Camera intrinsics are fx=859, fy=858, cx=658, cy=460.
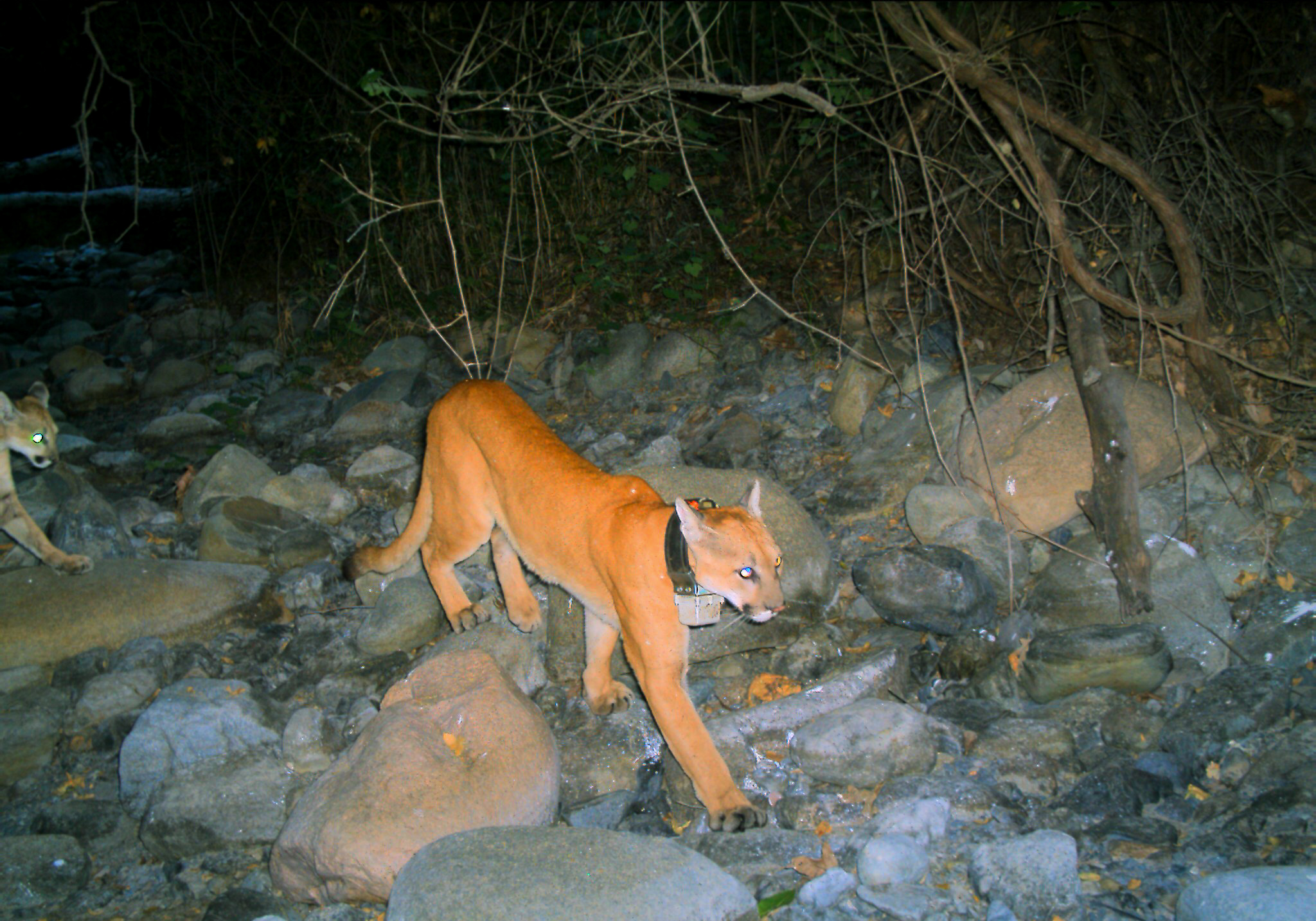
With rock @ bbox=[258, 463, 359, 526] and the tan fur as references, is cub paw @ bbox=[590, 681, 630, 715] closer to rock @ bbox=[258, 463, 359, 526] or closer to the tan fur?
rock @ bbox=[258, 463, 359, 526]

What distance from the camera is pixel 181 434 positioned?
8391 mm

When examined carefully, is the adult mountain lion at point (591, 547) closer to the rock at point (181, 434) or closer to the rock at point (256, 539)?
the rock at point (256, 539)

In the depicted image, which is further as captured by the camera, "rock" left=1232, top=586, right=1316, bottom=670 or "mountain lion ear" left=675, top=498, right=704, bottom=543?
"rock" left=1232, top=586, right=1316, bottom=670

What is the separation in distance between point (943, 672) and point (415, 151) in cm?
847

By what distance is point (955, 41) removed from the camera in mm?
4777

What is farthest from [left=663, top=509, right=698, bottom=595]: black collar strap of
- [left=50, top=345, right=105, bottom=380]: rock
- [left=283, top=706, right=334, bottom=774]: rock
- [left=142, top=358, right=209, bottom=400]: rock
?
[left=50, top=345, right=105, bottom=380]: rock

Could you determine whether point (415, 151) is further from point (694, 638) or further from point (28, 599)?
point (694, 638)

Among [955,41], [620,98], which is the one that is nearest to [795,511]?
[620,98]

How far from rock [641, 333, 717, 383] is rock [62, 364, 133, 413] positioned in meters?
6.28

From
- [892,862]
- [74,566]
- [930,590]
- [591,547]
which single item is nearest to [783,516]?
[930,590]

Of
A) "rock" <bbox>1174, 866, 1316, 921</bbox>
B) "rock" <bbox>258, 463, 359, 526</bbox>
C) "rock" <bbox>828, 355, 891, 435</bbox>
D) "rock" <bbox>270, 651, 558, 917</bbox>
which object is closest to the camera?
"rock" <bbox>1174, 866, 1316, 921</bbox>

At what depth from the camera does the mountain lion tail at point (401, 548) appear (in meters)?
5.16

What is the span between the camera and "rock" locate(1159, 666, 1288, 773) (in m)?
3.58

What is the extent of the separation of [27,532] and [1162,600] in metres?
7.02
